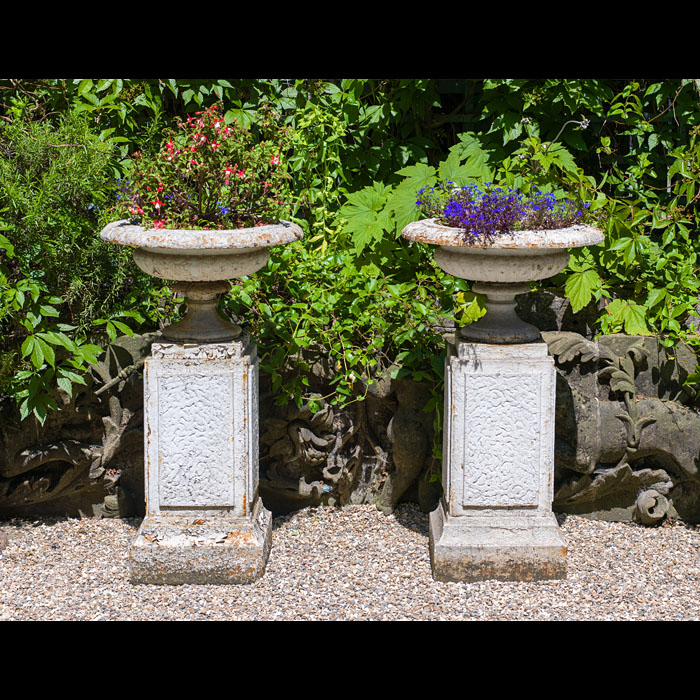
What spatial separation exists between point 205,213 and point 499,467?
1.70 metres

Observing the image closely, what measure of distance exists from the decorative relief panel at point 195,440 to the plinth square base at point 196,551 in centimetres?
9

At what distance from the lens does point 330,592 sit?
13.8ft

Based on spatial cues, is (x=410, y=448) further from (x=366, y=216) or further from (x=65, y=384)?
(x=65, y=384)

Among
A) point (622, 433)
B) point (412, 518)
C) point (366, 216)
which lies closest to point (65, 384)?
point (366, 216)

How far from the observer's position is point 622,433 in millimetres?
4848

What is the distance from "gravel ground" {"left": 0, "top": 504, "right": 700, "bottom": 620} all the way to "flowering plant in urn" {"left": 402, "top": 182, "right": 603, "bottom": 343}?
3.65ft

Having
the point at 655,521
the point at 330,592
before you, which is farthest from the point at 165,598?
the point at 655,521

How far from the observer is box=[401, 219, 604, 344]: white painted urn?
391 cm

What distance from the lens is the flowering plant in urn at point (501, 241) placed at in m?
3.94

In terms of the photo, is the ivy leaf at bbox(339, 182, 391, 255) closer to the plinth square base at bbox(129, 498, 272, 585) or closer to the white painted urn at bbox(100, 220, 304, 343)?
the white painted urn at bbox(100, 220, 304, 343)

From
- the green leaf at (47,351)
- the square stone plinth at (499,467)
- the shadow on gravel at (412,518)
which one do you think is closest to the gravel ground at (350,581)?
the shadow on gravel at (412,518)

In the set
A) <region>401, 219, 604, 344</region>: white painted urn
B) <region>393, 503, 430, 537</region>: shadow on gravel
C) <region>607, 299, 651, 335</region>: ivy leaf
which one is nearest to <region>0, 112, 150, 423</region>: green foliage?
<region>401, 219, 604, 344</region>: white painted urn

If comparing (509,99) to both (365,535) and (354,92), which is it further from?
(365,535)

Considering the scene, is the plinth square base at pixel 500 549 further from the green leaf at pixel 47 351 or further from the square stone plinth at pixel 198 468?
the green leaf at pixel 47 351
